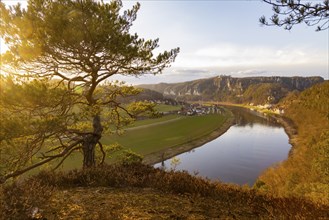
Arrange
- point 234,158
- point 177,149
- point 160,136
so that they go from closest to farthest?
point 234,158 < point 177,149 < point 160,136

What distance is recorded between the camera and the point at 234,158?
51.8 meters

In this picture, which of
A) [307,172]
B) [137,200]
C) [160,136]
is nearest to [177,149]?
[160,136]

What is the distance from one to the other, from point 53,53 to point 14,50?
1461 mm

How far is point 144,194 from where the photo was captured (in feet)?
26.2

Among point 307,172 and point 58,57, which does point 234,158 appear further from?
point 58,57

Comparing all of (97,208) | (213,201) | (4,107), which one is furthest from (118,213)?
(4,107)

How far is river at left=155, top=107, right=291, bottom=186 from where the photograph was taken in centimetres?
4197

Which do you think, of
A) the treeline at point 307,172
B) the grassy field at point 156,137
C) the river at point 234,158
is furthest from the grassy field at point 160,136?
the treeline at point 307,172

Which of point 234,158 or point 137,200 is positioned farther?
point 234,158

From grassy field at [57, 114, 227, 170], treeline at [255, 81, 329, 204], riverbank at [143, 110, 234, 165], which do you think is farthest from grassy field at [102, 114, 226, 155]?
treeline at [255, 81, 329, 204]

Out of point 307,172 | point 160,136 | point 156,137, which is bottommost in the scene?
point 160,136

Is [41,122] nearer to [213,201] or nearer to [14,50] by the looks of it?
[14,50]

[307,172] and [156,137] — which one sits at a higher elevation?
[307,172]

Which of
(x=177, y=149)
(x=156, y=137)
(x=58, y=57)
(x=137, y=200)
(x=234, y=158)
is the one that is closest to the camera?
(x=137, y=200)
